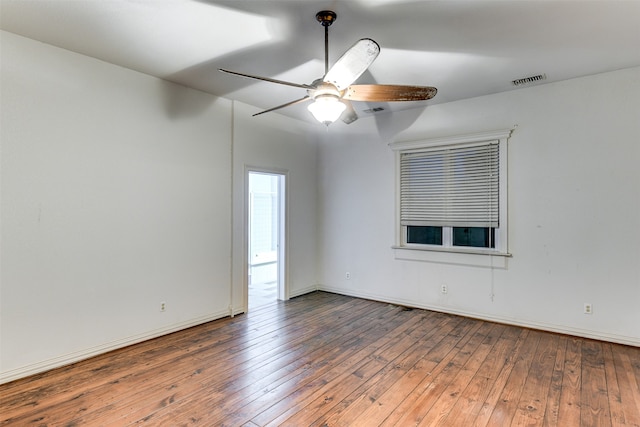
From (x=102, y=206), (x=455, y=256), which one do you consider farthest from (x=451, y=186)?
(x=102, y=206)

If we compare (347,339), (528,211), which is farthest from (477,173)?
(347,339)

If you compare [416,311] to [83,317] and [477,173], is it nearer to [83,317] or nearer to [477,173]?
[477,173]

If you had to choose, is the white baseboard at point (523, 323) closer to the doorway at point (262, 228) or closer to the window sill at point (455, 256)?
the window sill at point (455, 256)

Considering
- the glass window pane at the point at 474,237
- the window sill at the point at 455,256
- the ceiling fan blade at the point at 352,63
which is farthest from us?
the glass window pane at the point at 474,237

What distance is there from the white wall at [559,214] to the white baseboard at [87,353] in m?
2.92

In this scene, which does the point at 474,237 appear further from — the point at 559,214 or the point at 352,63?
the point at 352,63

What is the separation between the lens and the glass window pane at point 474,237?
4.31 meters

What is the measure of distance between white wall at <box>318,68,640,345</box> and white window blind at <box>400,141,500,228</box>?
207 mm

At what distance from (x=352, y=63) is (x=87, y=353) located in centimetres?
349

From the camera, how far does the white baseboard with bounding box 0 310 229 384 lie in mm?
2770

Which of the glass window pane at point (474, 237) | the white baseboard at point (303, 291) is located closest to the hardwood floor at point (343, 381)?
the glass window pane at point (474, 237)

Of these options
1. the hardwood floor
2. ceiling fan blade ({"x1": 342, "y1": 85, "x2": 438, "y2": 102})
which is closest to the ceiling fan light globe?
ceiling fan blade ({"x1": 342, "y1": 85, "x2": 438, "y2": 102})

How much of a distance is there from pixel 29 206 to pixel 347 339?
3243 mm

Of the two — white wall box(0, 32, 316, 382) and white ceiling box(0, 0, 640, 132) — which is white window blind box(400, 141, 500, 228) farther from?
white wall box(0, 32, 316, 382)
